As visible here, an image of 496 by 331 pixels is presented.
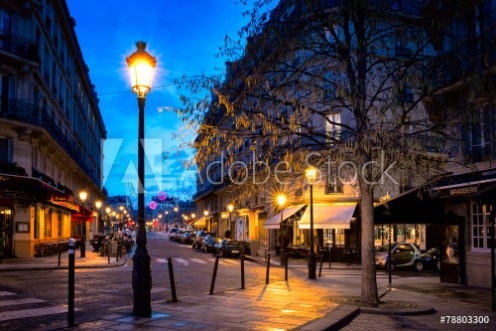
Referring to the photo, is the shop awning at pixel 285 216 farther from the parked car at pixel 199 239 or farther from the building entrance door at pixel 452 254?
the parked car at pixel 199 239

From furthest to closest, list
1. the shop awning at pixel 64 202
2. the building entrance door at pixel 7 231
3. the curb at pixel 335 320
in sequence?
the shop awning at pixel 64 202 → the building entrance door at pixel 7 231 → the curb at pixel 335 320

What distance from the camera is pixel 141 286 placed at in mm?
9297

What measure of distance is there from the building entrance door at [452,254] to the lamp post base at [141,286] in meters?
11.0

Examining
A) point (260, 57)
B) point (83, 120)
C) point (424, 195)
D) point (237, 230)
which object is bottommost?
point (237, 230)

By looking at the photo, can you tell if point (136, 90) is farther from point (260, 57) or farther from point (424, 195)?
point (424, 195)

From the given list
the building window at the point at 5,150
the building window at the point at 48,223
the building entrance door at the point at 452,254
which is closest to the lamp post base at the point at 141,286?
the building entrance door at the point at 452,254

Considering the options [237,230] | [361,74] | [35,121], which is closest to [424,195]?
[361,74]

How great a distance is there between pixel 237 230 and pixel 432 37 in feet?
142

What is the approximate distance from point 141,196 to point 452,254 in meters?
11.4

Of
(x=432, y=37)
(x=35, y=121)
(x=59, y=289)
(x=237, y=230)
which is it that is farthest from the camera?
(x=237, y=230)

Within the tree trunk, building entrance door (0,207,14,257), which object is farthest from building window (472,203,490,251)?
building entrance door (0,207,14,257)

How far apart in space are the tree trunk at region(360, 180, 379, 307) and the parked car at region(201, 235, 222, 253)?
30.1m

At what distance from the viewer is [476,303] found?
12078 millimetres

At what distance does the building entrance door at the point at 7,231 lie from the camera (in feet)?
88.0
